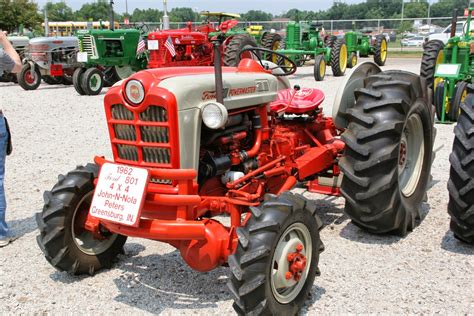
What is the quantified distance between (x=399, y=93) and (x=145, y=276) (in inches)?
101

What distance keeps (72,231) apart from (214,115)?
1416 mm

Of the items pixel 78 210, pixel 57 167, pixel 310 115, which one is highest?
pixel 310 115

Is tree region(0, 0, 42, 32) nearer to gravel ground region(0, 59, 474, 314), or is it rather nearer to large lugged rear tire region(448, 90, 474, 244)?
gravel ground region(0, 59, 474, 314)

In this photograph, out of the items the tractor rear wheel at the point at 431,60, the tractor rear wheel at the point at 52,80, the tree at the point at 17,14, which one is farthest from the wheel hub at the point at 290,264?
the tree at the point at 17,14

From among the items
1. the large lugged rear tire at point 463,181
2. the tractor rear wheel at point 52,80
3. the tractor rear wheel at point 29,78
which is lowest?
the tractor rear wheel at point 52,80

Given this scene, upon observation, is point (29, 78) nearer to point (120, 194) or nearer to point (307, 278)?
point (120, 194)

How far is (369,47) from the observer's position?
891 inches

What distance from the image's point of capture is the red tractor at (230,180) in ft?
10.6

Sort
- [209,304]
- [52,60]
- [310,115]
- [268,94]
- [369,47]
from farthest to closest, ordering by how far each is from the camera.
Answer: [369,47] < [52,60] < [310,115] < [268,94] < [209,304]

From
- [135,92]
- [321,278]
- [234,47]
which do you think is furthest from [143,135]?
[234,47]

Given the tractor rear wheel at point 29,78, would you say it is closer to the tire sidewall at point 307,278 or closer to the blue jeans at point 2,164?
the blue jeans at point 2,164

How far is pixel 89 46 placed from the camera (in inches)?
619

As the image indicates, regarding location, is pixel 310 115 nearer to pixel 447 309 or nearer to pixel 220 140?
pixel 220 140

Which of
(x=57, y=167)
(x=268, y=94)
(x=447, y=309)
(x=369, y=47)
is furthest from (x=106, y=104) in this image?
(x=369, y=47)
